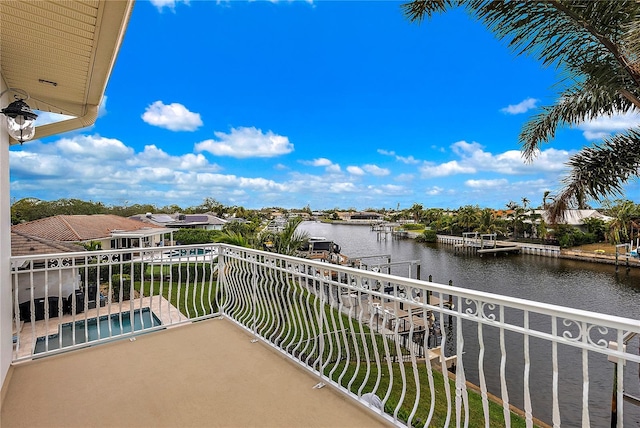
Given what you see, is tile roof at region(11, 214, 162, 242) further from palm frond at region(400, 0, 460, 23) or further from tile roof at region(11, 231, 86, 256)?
palm frond at region(400, 0, 460, 23)

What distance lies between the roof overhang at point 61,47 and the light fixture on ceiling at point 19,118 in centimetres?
26

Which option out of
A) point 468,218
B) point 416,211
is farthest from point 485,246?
point 416,211

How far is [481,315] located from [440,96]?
44433 mm

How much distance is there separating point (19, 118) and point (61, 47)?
2.68ft

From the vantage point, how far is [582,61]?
5156 mm

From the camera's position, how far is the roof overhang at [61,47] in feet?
6.12

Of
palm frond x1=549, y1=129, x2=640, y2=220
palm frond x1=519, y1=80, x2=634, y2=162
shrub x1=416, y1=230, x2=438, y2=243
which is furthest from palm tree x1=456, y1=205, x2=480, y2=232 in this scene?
palm frond x1=549, y1=129, x2=640, y2=220

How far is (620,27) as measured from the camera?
425 centimetres

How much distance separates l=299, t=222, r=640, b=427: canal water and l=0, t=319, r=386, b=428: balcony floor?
30.5 ft

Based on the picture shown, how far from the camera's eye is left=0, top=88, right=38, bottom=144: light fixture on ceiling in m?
2.53

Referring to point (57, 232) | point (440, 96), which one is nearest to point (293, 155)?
point (440, 96)

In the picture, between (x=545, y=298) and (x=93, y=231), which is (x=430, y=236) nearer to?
(x=545, y=298)

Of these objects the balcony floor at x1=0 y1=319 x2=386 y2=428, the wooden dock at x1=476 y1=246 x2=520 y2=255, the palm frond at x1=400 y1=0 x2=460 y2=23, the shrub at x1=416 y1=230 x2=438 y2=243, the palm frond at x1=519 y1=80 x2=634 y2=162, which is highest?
the palm frond at x1=400 y1=0 x2=460 y2=23

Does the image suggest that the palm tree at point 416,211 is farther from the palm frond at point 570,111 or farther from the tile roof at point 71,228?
the palm frond at point 570,111
